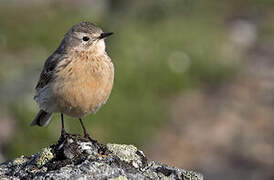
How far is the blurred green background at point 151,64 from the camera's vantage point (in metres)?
15.1

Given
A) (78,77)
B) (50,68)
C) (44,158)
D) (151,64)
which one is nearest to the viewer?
(44,158)

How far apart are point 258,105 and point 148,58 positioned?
3.23 metres

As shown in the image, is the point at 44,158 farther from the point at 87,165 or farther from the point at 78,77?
the point at 78,77

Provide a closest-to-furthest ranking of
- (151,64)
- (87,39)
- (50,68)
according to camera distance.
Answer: (87,39) → (50,68) → (151,64)

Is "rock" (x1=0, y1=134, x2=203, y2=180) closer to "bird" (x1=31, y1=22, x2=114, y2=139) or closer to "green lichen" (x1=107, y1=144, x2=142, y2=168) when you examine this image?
"green lichen" (x1=107, y1=144, x2=142, y2=168)

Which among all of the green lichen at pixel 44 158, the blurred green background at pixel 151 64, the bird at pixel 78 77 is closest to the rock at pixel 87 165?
the green lichen at pixel 44 158

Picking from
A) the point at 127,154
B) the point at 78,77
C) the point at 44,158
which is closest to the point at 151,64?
the point at 78,77

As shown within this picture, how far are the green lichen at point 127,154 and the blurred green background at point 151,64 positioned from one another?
5.97m

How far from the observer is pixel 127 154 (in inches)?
298

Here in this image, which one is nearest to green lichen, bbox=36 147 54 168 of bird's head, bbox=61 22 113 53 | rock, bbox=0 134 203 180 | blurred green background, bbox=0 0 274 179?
rock, bbox=0 134 203 180

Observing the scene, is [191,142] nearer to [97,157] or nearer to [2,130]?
[2,130]

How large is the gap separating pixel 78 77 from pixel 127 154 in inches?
90.3

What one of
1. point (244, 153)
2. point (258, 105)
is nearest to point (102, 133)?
point (244, 153)

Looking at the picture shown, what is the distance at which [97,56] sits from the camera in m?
9.86
